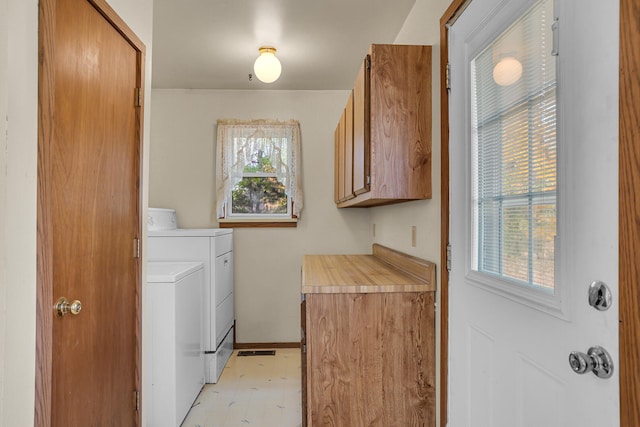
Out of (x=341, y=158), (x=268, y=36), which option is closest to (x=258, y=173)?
(x=341, y=158)

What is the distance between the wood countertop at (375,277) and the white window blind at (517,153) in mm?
443

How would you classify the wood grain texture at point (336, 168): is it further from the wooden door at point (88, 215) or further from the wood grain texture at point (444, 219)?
the wooden door at point (88, 215)

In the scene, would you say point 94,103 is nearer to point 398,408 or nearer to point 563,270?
point 563,270

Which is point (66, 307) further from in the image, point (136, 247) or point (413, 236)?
point (413, 236)

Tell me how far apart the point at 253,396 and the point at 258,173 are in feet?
6.63

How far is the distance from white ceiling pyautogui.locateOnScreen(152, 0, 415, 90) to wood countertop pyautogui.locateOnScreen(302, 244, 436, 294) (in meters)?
1.51

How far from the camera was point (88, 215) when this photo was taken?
4.66 feet

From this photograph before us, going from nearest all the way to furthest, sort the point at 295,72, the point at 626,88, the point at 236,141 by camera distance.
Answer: the point at 626,88 < the point at 295,72 < the point at 236,141

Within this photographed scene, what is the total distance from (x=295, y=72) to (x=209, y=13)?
1.09 metres

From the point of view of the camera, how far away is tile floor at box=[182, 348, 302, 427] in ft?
8.11

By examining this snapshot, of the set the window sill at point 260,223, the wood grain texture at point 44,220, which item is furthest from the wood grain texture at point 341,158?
the wood grain texture at point 44,220

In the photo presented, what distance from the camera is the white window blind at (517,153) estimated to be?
3.48 feet

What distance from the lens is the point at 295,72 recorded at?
3.44 m

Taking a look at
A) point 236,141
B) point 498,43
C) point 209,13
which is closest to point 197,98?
point 236,141
